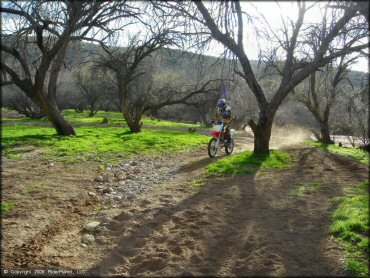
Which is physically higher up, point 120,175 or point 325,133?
point 325,133

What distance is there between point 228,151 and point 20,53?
9.69 meters

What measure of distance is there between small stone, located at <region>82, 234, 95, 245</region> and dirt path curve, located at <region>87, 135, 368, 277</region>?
24 cm

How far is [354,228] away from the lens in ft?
14.8

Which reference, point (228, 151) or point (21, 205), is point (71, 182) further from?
point (228, 151)

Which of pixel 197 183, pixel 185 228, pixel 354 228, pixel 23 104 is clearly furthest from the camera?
pixel 23 104

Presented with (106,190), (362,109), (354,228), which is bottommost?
(106,190)

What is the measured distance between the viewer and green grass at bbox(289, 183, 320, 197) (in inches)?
257

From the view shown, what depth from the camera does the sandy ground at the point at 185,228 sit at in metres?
3.93

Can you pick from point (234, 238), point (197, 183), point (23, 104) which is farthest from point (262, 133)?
point (23, 104)

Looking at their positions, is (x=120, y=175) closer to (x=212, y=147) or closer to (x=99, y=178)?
(x=99, y=178)

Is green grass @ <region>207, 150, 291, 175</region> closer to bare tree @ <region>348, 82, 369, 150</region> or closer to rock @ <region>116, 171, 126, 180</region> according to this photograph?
rock @ <region>116, 171, 126, 180</region>

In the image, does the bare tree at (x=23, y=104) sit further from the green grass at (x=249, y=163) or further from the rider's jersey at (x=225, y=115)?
the green grass at (x=249, y=163)

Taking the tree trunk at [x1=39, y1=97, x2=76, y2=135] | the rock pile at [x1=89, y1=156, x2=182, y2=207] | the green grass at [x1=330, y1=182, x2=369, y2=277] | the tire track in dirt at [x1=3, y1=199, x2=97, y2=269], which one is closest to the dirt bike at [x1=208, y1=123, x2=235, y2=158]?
the rock pile at [x1=89, y1=156, x2=182, y2=207]

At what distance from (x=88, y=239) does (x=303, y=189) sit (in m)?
4.30
